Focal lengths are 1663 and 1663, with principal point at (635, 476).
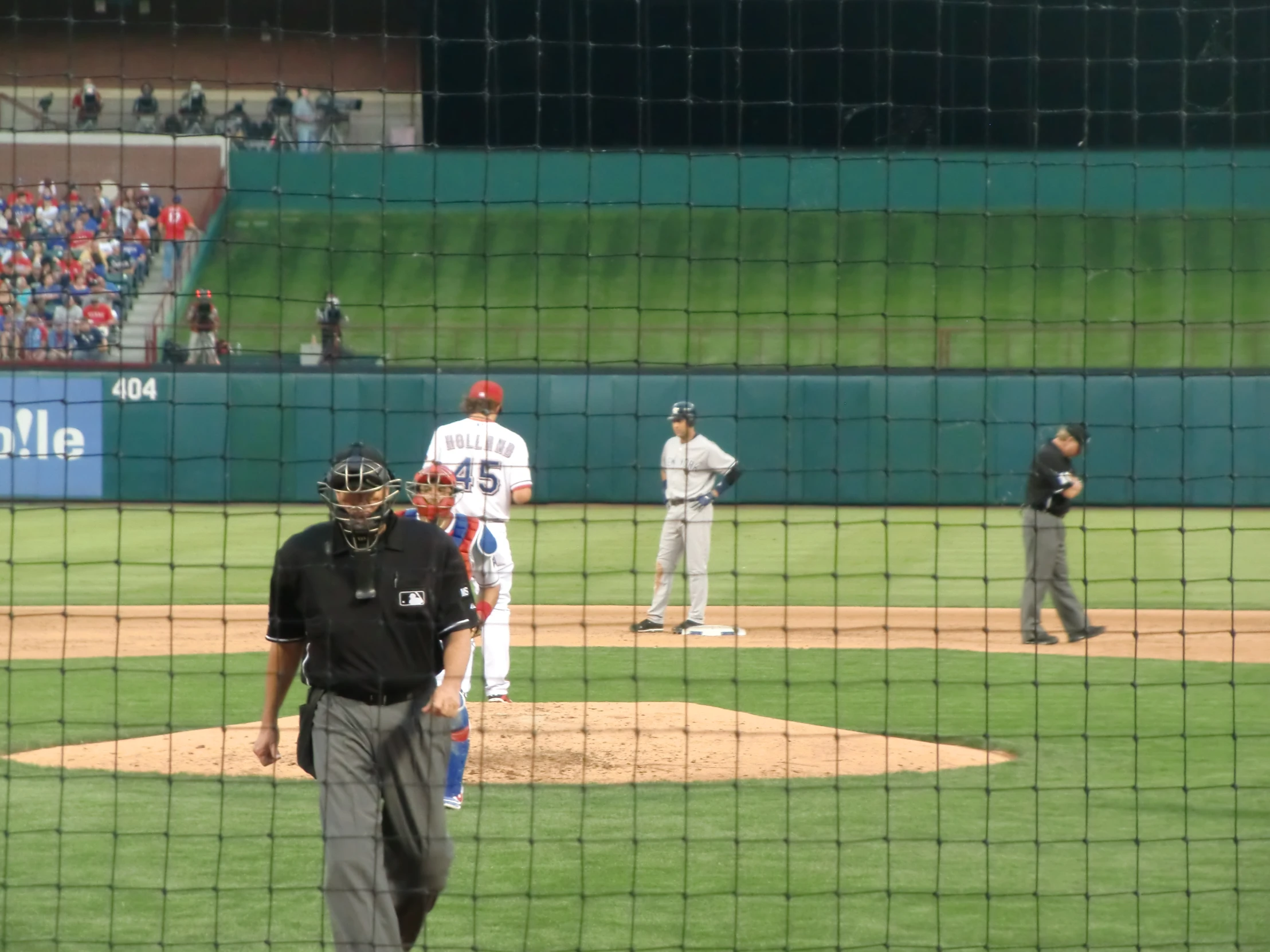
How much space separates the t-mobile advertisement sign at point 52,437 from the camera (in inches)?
1006

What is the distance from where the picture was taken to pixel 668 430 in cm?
2694

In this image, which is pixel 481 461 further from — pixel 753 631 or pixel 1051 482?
pixel 1051 482

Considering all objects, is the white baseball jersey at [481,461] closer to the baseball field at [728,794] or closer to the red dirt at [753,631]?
the baseball field at [728,794]

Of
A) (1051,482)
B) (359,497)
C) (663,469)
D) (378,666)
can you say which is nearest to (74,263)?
(663,469)

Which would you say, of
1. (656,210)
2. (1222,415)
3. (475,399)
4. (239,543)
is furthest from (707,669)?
(656,210)

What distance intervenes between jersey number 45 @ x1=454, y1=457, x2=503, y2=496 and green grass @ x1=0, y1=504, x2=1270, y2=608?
3.84 m

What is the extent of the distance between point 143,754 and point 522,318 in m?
21.5

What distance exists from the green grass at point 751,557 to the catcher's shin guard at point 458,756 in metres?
6.49

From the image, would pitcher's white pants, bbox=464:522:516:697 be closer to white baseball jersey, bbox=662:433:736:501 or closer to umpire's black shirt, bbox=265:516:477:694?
white baseball jersey, bbox=662:433:736:501

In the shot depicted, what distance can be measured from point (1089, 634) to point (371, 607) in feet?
33.3

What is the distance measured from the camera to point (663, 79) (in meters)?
32.9

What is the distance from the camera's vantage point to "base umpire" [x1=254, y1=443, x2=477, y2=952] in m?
5.38

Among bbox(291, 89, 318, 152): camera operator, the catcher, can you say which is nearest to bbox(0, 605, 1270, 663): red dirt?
the catcher

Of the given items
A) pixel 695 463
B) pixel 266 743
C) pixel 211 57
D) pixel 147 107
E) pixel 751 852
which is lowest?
pixel 751 852
